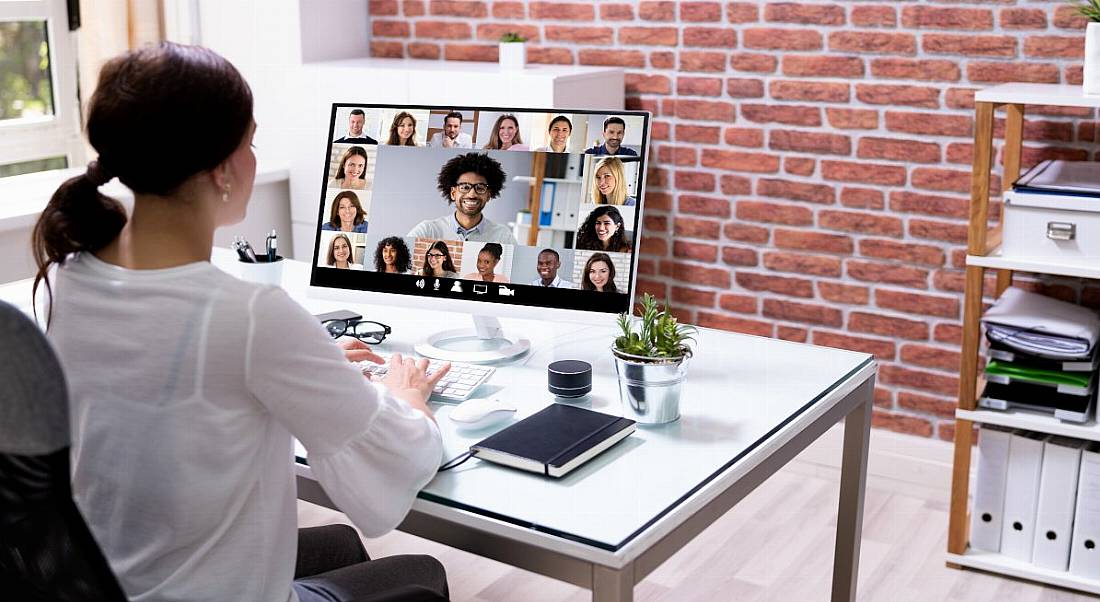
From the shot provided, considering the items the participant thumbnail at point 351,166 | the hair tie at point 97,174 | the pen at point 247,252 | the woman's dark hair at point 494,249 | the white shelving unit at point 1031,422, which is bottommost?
the white shelving unit at point 1031,422

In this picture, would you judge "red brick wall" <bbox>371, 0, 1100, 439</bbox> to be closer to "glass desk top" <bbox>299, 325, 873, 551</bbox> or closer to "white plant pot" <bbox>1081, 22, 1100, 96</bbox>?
"white plant pot" <bbox>1081, 22, 1100, 96</bbox>

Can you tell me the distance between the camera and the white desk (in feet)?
4.39

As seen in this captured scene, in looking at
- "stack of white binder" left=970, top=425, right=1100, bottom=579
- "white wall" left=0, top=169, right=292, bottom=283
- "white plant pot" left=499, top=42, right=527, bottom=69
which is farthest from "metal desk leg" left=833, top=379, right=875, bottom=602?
"white wall" left=0, top=169, right=292, bottom=283

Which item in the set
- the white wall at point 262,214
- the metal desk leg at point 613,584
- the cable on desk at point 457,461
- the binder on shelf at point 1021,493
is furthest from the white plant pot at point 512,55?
the metal desk leg at point 613,584

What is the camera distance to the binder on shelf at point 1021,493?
2721 millimetres

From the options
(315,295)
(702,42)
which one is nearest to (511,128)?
(315,295)

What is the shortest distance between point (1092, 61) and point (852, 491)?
120 centimetres

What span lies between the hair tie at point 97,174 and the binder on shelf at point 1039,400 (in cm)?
216

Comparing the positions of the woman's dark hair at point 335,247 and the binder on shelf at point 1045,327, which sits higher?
the woman's dark hair at point 335,247

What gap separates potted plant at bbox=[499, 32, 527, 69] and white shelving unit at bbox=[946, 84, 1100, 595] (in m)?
1.38

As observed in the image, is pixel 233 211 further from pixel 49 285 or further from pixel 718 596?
pixel 718 596

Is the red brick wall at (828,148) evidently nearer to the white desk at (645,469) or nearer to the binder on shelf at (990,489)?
the binder on shelf at (990,489)

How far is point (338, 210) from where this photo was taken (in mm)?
2096

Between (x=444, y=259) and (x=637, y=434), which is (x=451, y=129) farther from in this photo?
(x=637, y=434)
